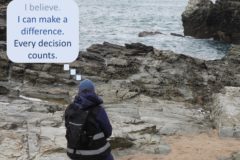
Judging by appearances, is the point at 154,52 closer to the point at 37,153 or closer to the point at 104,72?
the point at 104,72

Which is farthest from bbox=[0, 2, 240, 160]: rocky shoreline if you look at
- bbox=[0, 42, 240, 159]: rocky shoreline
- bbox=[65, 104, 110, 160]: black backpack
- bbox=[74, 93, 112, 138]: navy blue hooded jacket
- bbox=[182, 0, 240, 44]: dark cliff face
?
bbox=[182, 0, 240, 44]: dark cliff face

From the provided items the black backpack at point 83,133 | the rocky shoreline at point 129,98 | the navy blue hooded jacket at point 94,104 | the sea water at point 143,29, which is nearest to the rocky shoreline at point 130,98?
the rocky shoreline at point 129,98

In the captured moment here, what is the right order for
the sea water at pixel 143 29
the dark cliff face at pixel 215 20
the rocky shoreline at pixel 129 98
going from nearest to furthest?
the rocky shoreline at pixel 129 98 → the sea water at pixel 143 29 → the dark cliff face at pixel 215 20

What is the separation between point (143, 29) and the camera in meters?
50.5

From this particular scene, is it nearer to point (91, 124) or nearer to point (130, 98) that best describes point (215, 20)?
point (130, 98)

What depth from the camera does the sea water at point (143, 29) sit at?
3784 cm

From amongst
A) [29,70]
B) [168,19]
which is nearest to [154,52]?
[29,70]

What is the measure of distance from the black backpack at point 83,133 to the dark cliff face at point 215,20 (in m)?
35.5

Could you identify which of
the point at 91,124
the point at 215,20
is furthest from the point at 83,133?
the point at 215,20

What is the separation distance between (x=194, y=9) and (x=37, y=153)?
116 feet

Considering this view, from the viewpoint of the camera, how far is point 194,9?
142ft

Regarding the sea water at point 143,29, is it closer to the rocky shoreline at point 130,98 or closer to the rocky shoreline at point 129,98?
the rocky shoreline at point 130,98

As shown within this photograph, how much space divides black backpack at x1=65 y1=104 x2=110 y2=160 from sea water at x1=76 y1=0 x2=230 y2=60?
87.3 feet

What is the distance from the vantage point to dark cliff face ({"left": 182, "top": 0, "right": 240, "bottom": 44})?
40.9 metres
